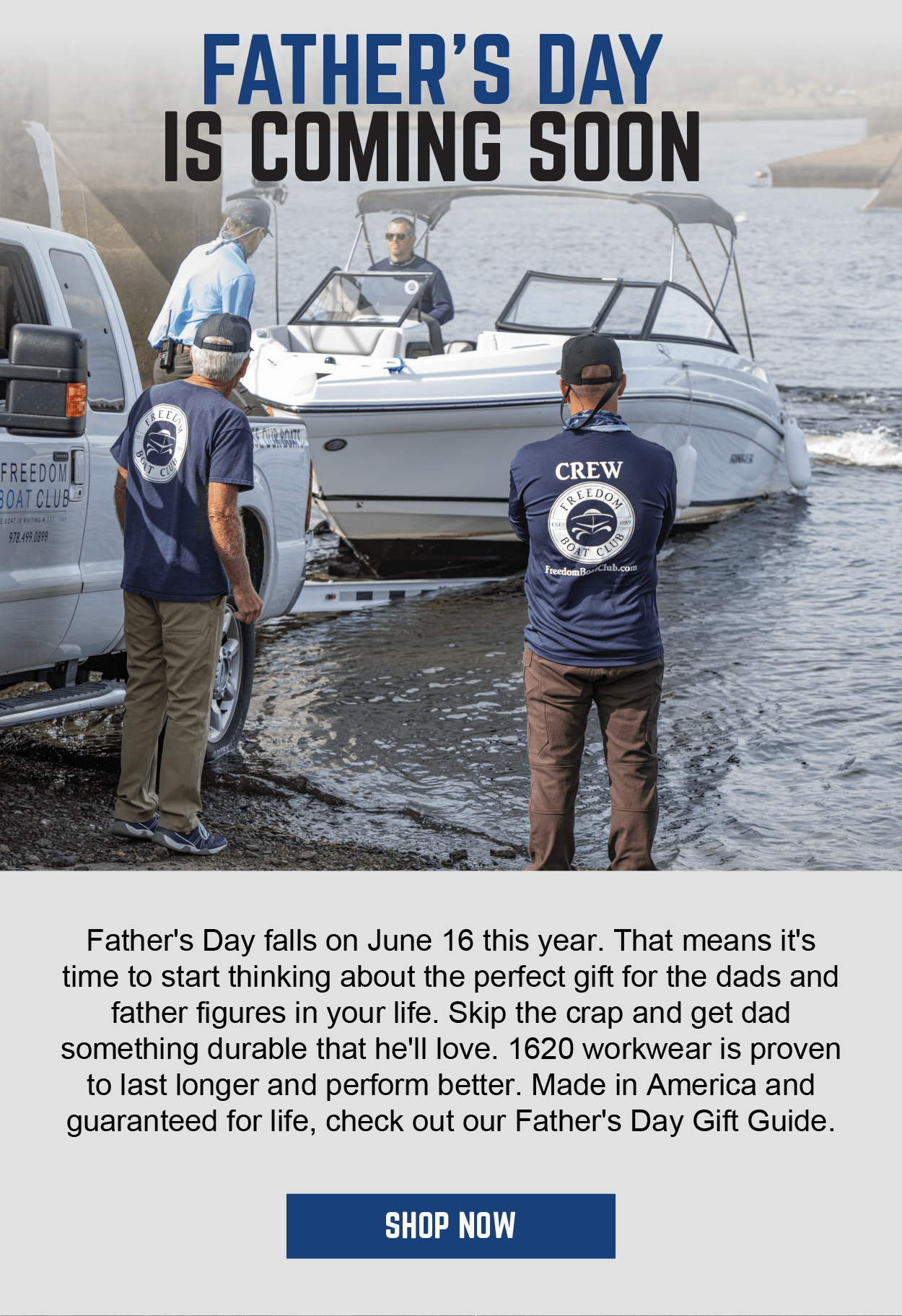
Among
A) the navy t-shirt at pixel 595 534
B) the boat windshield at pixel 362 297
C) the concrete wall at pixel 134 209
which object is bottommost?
the navy t-shirt at pixel 595 534

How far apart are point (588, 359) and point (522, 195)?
402 inches

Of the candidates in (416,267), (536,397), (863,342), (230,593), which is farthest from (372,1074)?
(863,342)

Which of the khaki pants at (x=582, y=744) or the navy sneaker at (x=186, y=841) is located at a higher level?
the khaki pants at (x=582, y=744)

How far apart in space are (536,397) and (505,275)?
996 inches

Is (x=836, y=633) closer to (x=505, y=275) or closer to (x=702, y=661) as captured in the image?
(x=702, y=661)

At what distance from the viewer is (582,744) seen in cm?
414

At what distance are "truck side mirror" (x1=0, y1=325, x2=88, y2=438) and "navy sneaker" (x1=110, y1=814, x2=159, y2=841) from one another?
4.35ft

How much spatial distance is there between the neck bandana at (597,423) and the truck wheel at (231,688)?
228cm

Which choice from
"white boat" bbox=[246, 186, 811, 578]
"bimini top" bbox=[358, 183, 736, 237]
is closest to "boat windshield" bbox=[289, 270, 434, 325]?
"white boat" bbox=[246, 186, 811, 578]

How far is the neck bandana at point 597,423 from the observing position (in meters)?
3.89

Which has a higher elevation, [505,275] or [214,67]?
[505,275]

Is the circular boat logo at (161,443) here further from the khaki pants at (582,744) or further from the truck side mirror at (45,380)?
the khaki pants at (582,744)

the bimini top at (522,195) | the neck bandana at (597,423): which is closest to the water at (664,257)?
the bimini top at (522,195)

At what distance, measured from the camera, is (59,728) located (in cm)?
637
